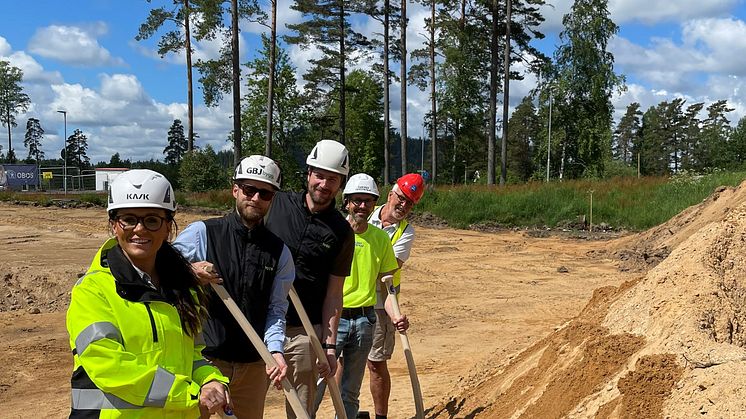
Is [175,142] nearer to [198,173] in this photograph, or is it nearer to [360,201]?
[198,173]

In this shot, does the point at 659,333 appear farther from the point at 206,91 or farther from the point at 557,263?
the point at 206,91

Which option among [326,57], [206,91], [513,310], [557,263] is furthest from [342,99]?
[513,310]

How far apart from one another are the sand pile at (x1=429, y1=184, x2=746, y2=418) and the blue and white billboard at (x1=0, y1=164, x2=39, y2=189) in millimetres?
39623

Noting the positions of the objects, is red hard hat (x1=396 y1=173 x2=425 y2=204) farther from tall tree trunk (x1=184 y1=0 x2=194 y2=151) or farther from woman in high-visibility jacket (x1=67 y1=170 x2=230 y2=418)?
tall tree trunk (x1=184 y1=0 x2=194 y2=151)

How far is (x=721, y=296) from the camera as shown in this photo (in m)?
3.79

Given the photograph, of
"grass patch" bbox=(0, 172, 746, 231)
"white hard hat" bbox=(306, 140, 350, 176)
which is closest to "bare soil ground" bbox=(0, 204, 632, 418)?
"white hard hat" bbox=(306, 140, 350, 176)

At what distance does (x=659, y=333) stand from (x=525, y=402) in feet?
3.31

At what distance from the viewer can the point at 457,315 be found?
10.1 metres

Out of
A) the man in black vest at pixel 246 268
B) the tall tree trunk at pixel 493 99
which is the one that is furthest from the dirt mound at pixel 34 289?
the tall tree trunk at pixel 493 99

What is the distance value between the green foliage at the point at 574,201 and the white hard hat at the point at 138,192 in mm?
20457

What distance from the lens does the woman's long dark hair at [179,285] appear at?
91.3 inches

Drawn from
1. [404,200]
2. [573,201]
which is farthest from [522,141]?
[404,200]

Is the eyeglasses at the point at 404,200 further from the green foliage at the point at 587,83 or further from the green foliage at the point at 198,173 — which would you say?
the green foliage at the point at 587,83

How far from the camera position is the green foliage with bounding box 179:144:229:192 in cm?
3066
